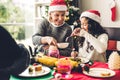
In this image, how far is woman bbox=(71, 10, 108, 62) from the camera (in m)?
2.18

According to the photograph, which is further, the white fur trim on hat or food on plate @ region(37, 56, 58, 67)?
the white fur trim on hat

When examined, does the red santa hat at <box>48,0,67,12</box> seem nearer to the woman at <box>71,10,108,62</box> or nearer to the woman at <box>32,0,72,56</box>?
the woman at <box>32,0,72,56</box>

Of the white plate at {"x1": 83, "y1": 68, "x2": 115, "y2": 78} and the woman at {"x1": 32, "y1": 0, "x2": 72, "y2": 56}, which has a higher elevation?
the woman at {"x1": 32, "y1": 0, "x2": 72, "y2": 56}

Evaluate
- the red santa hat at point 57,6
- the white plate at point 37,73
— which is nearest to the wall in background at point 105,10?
the red santa hat at point 57,6

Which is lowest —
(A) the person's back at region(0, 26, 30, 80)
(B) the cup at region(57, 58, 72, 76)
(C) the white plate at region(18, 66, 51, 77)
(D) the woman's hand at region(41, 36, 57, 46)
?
(C) the white plate at region(18, 66, 51, 77)

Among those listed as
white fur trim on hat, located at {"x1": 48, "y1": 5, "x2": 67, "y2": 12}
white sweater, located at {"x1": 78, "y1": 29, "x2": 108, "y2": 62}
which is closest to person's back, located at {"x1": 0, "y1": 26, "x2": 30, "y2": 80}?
white sweater, located at {"x1": 78, "y1": 29, "x2": 108, "y2": 62}

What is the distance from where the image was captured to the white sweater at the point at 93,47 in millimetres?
2178

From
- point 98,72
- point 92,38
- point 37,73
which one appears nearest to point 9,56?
point 37,73

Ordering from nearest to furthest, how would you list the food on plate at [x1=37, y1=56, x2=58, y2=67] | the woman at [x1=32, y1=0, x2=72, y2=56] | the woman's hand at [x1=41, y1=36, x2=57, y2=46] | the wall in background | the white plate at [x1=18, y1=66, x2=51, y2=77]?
the white plate at [x1=18, y1=66, x2=51, y2=77] < the food on plate at [x1=37, y1=56, x2=58, y2=67] < the woman's hand at [x1=41, y1=36, x2=57, y2=46] < the woman at [x1=32, y1=0, x2=72, y2=56] < the wall in background

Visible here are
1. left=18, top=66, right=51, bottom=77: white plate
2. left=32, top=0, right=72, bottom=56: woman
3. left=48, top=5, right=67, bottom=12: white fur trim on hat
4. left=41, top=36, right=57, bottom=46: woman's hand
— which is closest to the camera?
left=18, top=66, right=51, bottom=77: white plate

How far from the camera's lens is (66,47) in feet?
7.22

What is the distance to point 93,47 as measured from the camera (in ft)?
7.41

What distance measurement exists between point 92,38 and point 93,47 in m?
0.10

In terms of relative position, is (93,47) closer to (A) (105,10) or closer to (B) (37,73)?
(B) (37,73)
